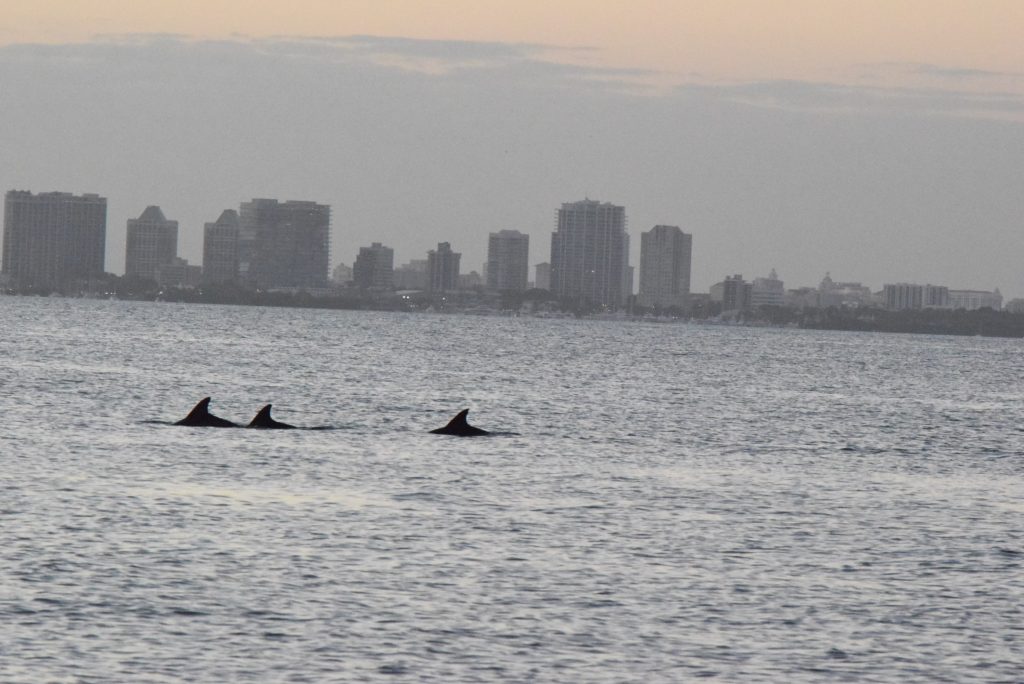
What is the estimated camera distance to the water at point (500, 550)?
869 inches

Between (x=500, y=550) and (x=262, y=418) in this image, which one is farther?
(x=262, y=418)

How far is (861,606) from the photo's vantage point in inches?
1024

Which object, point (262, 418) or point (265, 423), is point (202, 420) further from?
point (265, 423)

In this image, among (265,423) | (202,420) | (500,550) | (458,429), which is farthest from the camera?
(458,429)

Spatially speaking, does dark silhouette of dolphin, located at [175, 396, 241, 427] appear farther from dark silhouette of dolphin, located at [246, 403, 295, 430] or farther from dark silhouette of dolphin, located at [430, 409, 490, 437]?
dark silhouette of dolphin, located at [430, 409, 490, 437]

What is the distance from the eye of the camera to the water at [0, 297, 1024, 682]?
22.1m

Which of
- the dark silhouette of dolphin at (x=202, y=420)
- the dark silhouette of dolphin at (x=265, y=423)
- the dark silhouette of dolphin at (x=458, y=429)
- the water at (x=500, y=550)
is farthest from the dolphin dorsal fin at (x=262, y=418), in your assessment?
the dark silhouette of dolphin at (x=458, y=429)

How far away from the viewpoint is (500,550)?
30.5 meters

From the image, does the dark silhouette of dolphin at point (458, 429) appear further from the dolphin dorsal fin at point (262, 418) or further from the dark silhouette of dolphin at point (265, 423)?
the dolphin dorsal fin at point (262, 418)

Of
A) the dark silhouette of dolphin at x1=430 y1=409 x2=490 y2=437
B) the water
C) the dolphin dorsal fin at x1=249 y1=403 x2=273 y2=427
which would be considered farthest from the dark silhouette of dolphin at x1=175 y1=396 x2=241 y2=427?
the dark silhouette of dolphin at x1=430 y1=409 x2=490 y2=437

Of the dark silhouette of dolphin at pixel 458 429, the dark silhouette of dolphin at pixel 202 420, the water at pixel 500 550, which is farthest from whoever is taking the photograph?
the dark silhouette of dolphin at pixel 458 429

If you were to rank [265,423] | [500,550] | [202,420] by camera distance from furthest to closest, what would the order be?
[202,420] → [265,423] → [500,550]

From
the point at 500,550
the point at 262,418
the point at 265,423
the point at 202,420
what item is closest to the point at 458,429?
the point at 265,423

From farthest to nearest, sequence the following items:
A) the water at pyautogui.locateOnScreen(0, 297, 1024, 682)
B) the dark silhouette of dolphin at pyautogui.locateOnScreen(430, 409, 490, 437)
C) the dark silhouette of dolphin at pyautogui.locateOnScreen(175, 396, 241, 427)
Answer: the dark silhouette of dolphin at pyautogui.locateOnScreen(430, 409, 490, 437), the dark silhouette of dolphin at pyautogui.locateOnScreen(175, 396, 241, 427), the water at pyautogui.locateOnScreen(0, 297, 1024, 682)
